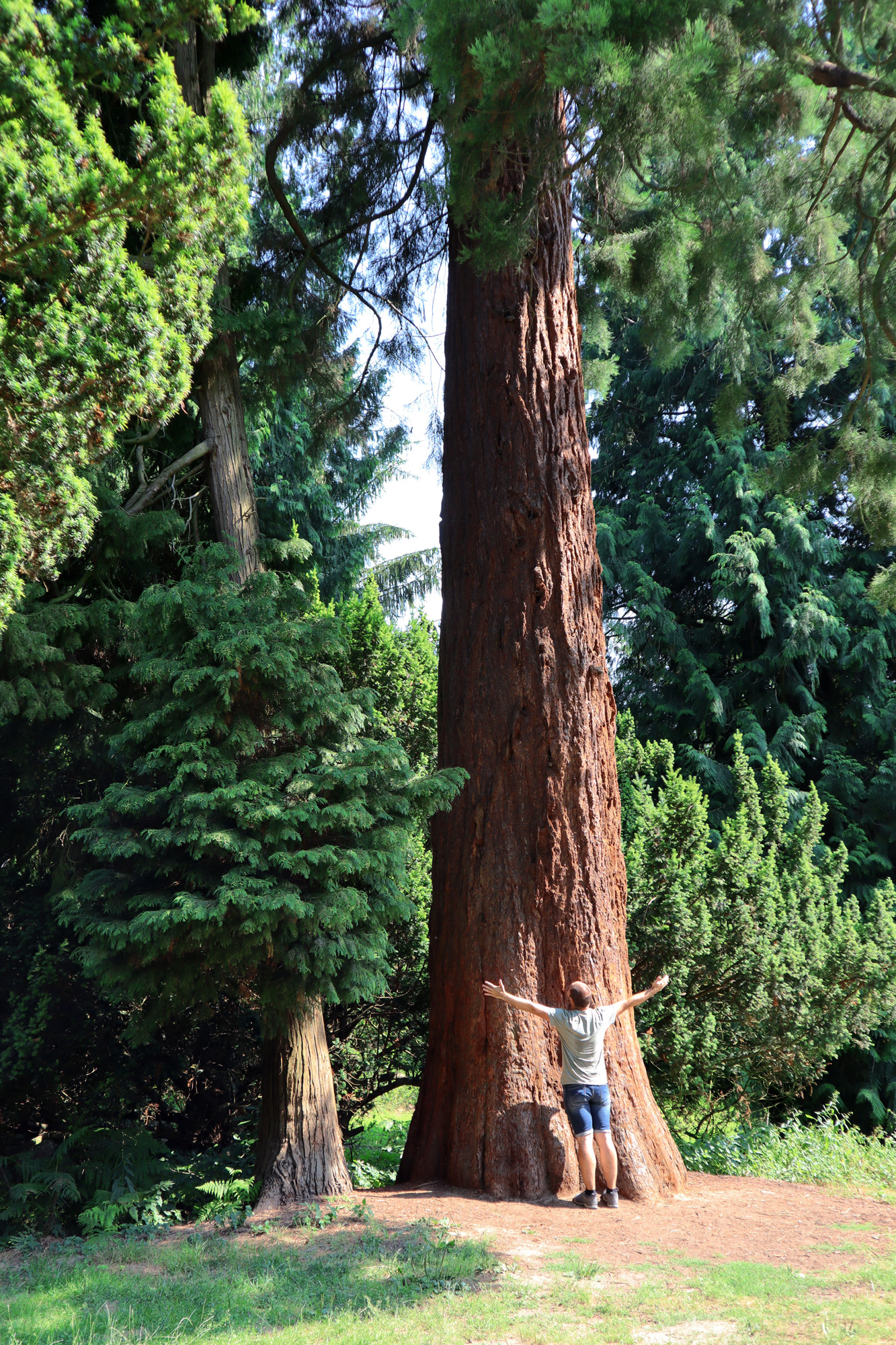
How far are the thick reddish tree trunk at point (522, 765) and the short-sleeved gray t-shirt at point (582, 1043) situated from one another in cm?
31

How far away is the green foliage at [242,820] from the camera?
5.52 meters

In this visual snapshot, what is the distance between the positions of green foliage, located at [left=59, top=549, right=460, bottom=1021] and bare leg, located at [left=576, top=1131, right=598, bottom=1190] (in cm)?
154

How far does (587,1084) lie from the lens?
5801 mm

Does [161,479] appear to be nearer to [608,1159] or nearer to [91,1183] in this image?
[91,1183]

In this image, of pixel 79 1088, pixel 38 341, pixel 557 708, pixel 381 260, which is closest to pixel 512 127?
pixel 38 341

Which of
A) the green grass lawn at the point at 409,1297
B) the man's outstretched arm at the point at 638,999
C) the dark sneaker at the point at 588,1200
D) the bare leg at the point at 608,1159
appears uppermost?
the man's outstretched arm at the point at 638,999

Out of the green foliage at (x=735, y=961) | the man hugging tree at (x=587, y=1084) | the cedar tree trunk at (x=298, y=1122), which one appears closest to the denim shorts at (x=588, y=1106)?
the man hugging tree at (x=587, y=1084)

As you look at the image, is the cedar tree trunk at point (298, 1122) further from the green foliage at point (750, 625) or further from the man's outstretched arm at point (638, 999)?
the green foliage at point (750, 625)

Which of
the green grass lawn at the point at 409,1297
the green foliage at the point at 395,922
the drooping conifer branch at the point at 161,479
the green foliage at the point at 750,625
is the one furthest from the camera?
the green foliage at the point at 750,625

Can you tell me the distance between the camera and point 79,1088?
740 cm

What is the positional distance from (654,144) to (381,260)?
179 inches

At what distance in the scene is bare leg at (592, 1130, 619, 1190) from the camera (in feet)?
18.7

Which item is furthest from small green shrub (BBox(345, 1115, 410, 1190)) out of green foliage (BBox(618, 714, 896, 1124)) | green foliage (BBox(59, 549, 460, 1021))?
green foliage (BBox(618, 714, 896, 1124))

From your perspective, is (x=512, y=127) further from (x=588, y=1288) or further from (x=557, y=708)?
(x=588, y=1288)
